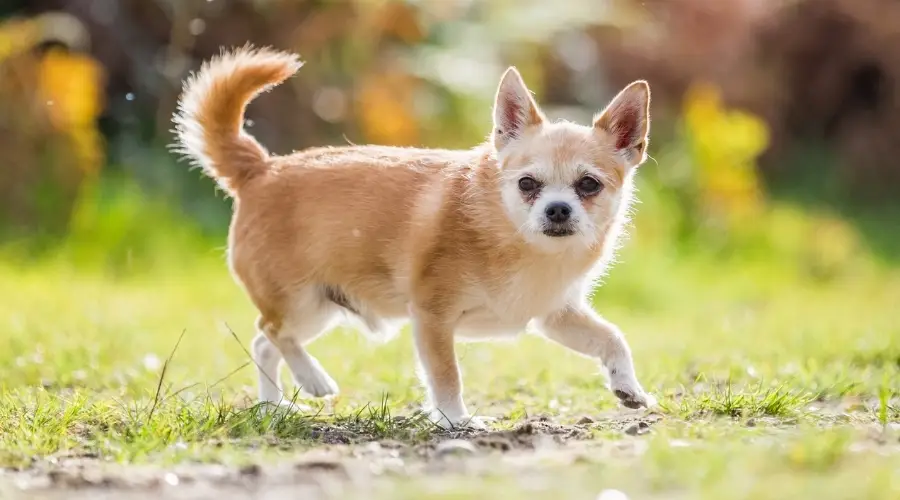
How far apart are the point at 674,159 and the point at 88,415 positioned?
7.46m

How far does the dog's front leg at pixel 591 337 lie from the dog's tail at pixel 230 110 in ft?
4.55

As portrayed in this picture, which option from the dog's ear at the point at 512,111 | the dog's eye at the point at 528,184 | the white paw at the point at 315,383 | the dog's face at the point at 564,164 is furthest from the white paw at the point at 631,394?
the white paw at the point at 315,383

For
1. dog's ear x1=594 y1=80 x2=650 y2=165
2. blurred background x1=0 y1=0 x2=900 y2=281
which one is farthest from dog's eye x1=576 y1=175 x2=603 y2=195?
blurred background x1=0 y1=0 x2=900 y2=281

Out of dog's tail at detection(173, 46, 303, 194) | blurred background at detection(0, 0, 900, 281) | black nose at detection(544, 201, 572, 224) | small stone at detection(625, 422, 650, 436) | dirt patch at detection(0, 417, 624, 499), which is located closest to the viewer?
dirt patch at detection(0, 417, 624, 499)

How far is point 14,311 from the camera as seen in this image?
7109 mm

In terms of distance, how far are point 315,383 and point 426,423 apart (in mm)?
731

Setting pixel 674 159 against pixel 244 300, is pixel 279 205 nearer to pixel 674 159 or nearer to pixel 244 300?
pixel 244 300

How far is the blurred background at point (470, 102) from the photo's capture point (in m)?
9.17

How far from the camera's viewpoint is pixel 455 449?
368 cm

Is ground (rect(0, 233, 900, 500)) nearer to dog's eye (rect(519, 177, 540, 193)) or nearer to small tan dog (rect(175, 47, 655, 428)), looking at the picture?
small tan dog (rect(175, 47, 655, 428))

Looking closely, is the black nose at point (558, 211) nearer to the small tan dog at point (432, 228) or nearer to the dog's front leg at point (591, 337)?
the small tan dog at point (432, 228)

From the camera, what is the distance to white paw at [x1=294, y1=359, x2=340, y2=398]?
16.0 ft

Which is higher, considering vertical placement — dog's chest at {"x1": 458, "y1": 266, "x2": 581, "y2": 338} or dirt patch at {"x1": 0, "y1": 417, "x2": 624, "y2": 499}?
dog's chest at {"x1": 458, "y1": 266, "x2": 581, "y2": 338}

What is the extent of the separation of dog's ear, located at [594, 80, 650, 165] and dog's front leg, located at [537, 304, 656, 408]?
64 centimetres
